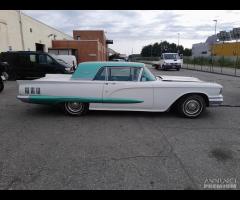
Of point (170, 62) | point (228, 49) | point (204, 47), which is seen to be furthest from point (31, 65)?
point (204, 47)

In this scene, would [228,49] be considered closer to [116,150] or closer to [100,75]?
[100,75]

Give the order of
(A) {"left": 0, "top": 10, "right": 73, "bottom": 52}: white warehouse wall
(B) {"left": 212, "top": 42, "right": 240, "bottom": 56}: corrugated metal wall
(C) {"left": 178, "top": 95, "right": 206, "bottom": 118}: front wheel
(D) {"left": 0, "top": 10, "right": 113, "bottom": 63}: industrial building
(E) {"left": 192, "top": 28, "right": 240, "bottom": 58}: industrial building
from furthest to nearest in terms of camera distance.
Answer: (E) {"left": 192, "top": 28, "right": 240, "bottom": 58}: industrial building < (B) {"left": 212, "top": 42, "right": 240, "bottom": 56}: corrugated metal wall < (D) {"left": 0, "top": 10, "right": 113, "bottom": 63}: industrial building < (A) {"left": 0, "top": 10, "right": 73, "bottom": 52}: white warehouse wall < (C) {"left": 178, "top": 95, "right": 206, "bottom": 118}: front wheel

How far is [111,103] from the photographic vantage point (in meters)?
5.49

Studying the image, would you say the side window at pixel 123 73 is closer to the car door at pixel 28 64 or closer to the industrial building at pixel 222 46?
the car door at pixel 28 64

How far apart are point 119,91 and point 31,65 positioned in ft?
31.7

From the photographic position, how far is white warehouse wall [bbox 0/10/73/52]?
669 inches

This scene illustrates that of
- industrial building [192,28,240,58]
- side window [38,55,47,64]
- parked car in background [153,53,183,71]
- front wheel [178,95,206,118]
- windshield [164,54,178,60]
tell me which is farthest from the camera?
industrial building [192,28,240,58]

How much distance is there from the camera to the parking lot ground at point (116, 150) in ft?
9.43

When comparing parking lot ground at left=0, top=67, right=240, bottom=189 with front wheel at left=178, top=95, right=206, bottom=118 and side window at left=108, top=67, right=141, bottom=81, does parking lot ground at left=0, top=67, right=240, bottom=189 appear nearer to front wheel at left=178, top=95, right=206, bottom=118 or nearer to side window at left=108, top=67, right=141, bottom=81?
front wheel at left=178, top=95, right=206, bottom=118

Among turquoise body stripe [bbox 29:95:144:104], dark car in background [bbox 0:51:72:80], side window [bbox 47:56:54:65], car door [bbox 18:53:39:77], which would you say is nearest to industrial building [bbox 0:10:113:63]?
dark car in background [bbox 0:51:72:80]

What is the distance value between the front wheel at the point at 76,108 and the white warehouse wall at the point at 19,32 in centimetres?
1376

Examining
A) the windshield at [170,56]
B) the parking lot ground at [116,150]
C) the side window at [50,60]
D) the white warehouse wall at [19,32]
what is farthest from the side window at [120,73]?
the windshield at [170,56]

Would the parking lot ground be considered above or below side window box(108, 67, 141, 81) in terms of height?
below
